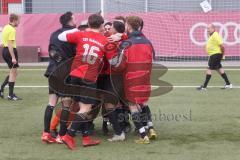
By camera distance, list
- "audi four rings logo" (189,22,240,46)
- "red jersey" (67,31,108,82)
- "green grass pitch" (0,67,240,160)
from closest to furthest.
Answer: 1. "green grass pitch" (0,67,240,160)
2. "red jersey" (67,31,108,82)
3. "audi four rings logo" (189,22,240,46)

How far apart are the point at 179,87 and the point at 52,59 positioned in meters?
6.37

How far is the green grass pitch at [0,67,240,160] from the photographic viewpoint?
23.1 feet

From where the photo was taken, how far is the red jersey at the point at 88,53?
287 inches

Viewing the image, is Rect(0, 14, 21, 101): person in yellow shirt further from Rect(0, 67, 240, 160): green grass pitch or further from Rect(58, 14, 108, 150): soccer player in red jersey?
Rect(58, 14, 108, 150): soccer player in red jersey

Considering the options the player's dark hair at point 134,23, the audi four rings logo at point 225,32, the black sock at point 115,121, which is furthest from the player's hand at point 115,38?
the audi four rings logo at point 225,32

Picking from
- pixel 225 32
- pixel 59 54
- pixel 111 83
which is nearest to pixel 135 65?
pixel 111 83

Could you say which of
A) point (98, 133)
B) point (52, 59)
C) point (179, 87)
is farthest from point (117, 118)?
point (179, 87)

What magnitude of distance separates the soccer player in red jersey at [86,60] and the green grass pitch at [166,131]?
1.15 feet

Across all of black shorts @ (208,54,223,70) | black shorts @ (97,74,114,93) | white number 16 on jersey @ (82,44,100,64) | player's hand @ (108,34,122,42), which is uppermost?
player's hand @ (108,34,122,42)

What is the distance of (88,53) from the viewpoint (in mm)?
7293

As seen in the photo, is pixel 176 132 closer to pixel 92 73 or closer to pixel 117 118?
pixel 117 118

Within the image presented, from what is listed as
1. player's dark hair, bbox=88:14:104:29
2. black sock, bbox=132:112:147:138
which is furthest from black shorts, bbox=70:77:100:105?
player's dark hair, bbox=88:14:104:29

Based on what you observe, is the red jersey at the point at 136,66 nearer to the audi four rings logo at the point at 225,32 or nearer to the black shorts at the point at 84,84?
the black shorts at the point at 84,84

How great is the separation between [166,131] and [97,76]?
1.68 metres
